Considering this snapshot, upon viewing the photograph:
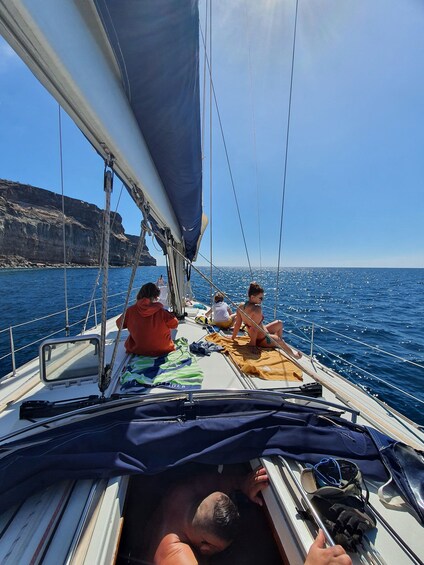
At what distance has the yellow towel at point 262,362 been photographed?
2.52 meters

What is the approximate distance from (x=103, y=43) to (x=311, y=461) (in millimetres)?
2544

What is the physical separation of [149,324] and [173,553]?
1.90 meters

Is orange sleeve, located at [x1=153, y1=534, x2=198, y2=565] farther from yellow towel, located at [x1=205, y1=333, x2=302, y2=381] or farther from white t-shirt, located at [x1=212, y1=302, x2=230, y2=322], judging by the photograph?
white t-shirt, located at [x1=212, y1=302, x2=230, y2=322]

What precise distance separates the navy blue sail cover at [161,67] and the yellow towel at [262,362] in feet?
7.59

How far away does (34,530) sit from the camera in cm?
97

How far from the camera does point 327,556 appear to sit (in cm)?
86

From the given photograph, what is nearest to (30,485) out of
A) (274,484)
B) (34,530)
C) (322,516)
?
(34,530)

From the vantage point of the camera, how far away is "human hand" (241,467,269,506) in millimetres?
1337

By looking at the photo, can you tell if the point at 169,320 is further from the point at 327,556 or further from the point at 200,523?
the point at 327,556

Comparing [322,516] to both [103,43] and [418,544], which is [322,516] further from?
[103,43]

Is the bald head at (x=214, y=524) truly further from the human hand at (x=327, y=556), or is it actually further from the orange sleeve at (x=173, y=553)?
the human hand at (x=327, y=556)

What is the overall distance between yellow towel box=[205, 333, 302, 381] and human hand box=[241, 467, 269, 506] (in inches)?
42.4

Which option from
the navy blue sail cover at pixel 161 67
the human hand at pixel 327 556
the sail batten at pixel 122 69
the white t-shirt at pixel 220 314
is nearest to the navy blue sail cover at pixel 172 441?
the human hand at pixel 327 556

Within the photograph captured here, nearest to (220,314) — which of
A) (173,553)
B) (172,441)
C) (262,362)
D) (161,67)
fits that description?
(262,362)
